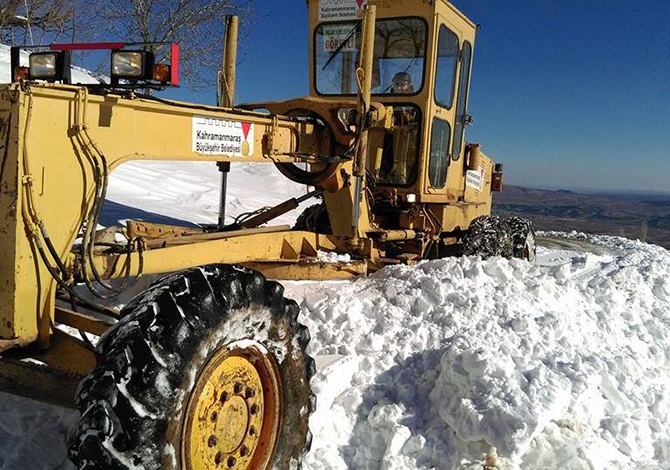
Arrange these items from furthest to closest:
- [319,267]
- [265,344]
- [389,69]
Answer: [389,69], [319,267], [265,344]

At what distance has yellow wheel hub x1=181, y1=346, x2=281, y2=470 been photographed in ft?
8.44

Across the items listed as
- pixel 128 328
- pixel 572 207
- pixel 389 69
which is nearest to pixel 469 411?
pixel 128 328

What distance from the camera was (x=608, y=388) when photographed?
14.1 feet

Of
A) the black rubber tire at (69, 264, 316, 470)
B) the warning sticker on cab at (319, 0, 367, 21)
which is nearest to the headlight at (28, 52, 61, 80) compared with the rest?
the black rubber tire at (69, 264, 316, 470)

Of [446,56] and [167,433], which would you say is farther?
[446,56]

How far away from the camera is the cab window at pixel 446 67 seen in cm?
642

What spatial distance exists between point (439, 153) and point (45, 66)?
457 cm

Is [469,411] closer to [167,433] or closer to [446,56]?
[167,433]

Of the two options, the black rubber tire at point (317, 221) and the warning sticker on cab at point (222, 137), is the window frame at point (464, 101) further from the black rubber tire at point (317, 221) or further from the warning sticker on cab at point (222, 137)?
the warning sticker on cab at point (222, 137)

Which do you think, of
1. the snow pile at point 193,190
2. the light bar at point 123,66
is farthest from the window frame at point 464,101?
the snow pile at point 193,190

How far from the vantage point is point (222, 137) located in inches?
148

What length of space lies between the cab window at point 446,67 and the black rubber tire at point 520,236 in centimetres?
200

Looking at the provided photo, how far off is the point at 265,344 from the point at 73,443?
0.97m

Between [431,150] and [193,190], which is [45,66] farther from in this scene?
[193,190]
